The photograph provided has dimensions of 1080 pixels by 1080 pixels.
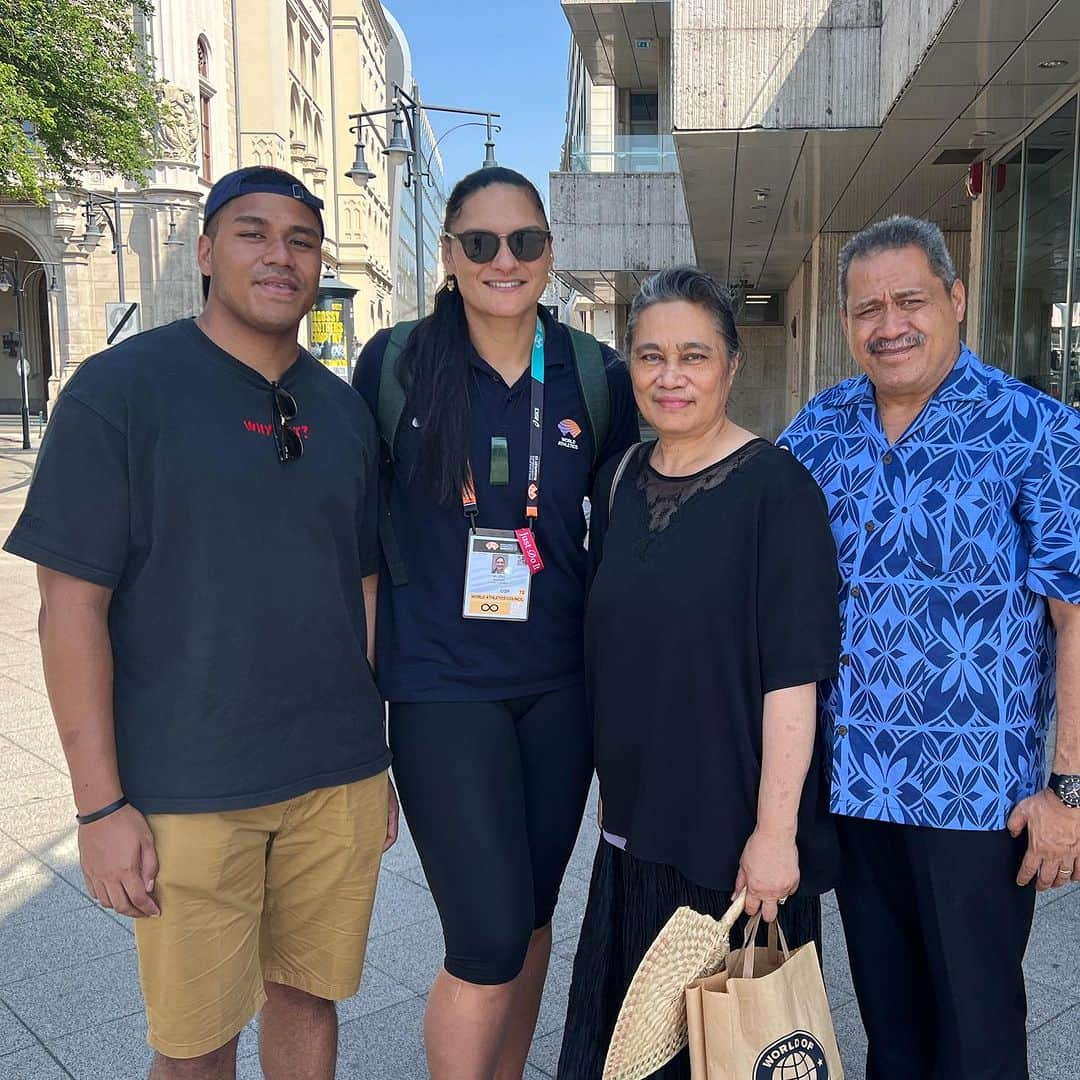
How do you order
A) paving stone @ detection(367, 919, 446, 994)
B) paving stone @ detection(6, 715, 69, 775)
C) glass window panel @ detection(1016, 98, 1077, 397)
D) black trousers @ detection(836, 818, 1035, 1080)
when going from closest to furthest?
black trousers @ detection(836, 818, 1035, 1080), paving stone @ detection(367, 919, 446, 994), paving stone @ detection(6, 715, 69, 775), glass window panel @ detection(1016, 98, 1077, 397)

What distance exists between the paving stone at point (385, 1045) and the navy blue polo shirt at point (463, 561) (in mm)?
1210

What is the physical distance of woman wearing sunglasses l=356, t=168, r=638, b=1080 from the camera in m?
2.45

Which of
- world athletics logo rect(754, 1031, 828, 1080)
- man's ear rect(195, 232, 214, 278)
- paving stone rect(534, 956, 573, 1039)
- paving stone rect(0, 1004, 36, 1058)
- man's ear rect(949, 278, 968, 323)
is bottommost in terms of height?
paving stone rect(534, 956, 573, 1039)

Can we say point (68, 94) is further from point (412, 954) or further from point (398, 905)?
point (412, 954)

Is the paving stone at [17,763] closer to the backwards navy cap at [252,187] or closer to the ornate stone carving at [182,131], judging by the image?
the backwards navy cap at [252,187]

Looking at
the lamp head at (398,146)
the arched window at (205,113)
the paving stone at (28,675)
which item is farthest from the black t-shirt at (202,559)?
the arched window at (205,113)

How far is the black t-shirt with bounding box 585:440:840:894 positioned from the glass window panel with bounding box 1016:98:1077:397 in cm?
887

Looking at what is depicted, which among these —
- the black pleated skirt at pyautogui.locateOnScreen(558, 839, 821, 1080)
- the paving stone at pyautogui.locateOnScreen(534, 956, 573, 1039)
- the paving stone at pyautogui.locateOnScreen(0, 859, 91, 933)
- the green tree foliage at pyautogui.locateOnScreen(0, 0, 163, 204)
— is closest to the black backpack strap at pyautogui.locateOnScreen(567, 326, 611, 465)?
the black pleated skirt at pyautogui.locateOnScreen(558, 839, 821, 1080)

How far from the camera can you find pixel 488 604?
8.19 ft

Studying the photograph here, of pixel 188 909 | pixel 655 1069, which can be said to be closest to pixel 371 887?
pixel 188 909

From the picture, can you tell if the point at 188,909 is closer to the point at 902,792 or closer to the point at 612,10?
the point at 902,792

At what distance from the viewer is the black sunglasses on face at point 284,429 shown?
2.23m

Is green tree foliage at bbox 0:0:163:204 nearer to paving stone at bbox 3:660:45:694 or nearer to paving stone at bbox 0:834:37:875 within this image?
paving stone at bbox 3:660:45:694

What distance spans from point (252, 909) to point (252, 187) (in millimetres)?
1585
